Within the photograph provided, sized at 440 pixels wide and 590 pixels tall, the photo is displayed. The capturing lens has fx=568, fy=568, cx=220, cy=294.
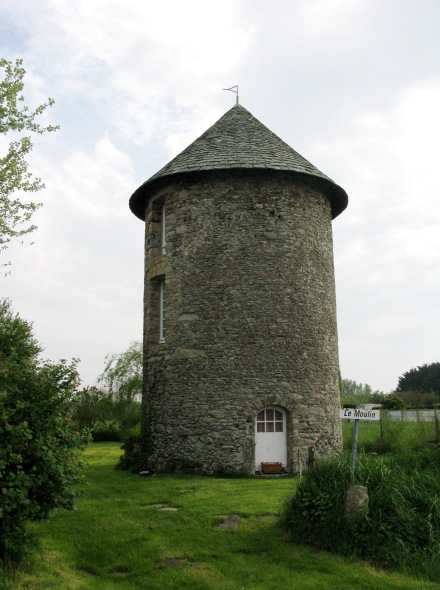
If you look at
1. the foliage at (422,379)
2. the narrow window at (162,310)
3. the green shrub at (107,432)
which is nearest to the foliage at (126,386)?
the green shrub at (107,432)

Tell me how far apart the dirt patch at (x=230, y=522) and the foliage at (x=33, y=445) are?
2666mm

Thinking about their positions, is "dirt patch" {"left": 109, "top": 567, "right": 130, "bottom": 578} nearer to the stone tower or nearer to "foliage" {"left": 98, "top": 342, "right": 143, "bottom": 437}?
the stone tower

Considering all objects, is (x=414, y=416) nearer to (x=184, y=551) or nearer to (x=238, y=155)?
(x=238, y=155)

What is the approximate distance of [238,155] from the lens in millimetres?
15195

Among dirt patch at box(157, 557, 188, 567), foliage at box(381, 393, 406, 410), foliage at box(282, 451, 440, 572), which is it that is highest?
foliage at box(381, 393, 406, 410)

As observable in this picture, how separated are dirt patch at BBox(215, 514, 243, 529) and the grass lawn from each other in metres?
0.02

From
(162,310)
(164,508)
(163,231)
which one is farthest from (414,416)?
(164,508)

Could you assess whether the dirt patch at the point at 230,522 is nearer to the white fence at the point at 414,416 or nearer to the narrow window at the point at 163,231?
the narrow window at the point at 163,231

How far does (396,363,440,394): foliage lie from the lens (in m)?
58.4

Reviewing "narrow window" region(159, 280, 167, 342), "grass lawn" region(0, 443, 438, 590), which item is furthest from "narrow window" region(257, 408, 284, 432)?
"narrow window" region(159, 280, 167, 342)

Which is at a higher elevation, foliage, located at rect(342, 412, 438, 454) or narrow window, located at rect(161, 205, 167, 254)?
narrow window, located at rect(161, 205, 167, 254)

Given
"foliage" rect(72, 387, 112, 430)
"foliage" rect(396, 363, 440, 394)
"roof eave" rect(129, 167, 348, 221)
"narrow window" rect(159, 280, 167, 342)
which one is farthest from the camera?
"foliage" rect(396, 363, 440, 394)

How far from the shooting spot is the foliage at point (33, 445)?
6.32 metres

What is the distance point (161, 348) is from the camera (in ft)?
50.2
